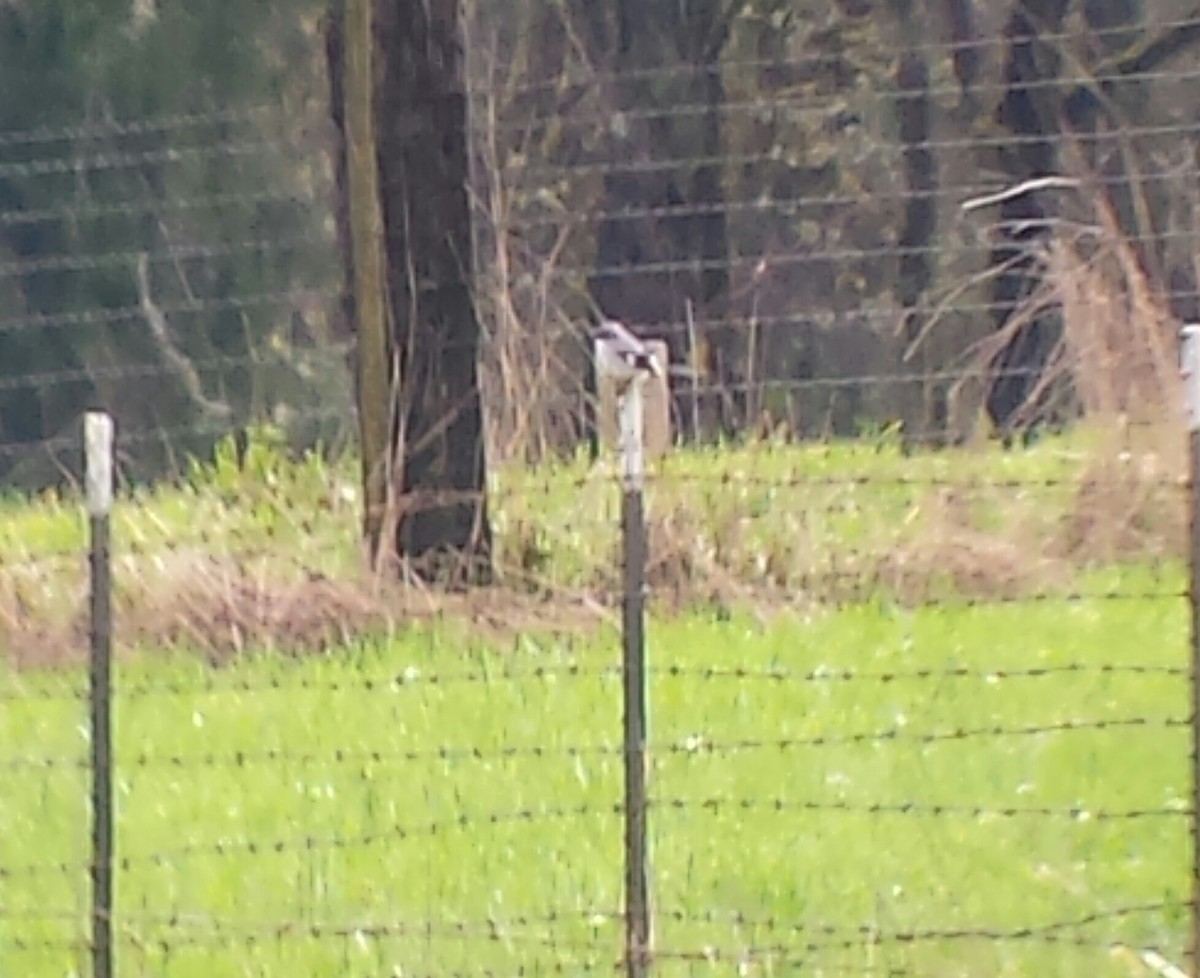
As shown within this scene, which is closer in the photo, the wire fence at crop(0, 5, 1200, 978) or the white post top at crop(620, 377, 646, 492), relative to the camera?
the white post top at crop(620, 377, 646, 492)

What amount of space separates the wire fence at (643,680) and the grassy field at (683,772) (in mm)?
14

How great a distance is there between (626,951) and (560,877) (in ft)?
3.53

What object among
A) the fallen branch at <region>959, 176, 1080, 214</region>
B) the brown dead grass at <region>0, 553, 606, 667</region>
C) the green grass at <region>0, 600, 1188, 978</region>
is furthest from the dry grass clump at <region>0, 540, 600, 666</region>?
the fallen branch at <region>959, 176, 1080, 214</region>

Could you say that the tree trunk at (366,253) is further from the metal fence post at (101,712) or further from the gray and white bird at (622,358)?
the metal fence post at (101,712)

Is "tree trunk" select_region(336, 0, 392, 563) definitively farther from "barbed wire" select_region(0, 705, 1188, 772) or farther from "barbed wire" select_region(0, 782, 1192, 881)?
"barbed wire" select_region(0, 782, 1192, 881)

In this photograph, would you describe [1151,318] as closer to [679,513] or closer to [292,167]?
[679,513]

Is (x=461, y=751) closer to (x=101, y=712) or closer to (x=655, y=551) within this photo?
(x=101, y=712)

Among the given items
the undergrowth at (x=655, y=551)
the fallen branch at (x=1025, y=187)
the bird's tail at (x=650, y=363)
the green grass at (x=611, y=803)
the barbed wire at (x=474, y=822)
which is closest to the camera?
the green grass at (x=611, y=803)

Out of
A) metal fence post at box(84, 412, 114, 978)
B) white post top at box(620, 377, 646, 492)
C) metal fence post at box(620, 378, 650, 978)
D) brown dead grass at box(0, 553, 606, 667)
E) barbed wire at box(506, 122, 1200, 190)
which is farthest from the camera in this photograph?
barbed wire at box(506, 122, 1200, 190)

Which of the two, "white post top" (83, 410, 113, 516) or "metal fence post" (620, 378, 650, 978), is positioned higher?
"white post top" (83, 410, 113, 516)

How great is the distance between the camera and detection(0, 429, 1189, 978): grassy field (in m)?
5.44

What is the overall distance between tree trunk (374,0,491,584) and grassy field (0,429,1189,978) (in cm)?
36

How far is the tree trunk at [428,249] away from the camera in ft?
29.4

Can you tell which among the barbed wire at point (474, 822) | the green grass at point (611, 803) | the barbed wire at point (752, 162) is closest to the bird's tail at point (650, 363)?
the green grass at point (611, 803)
